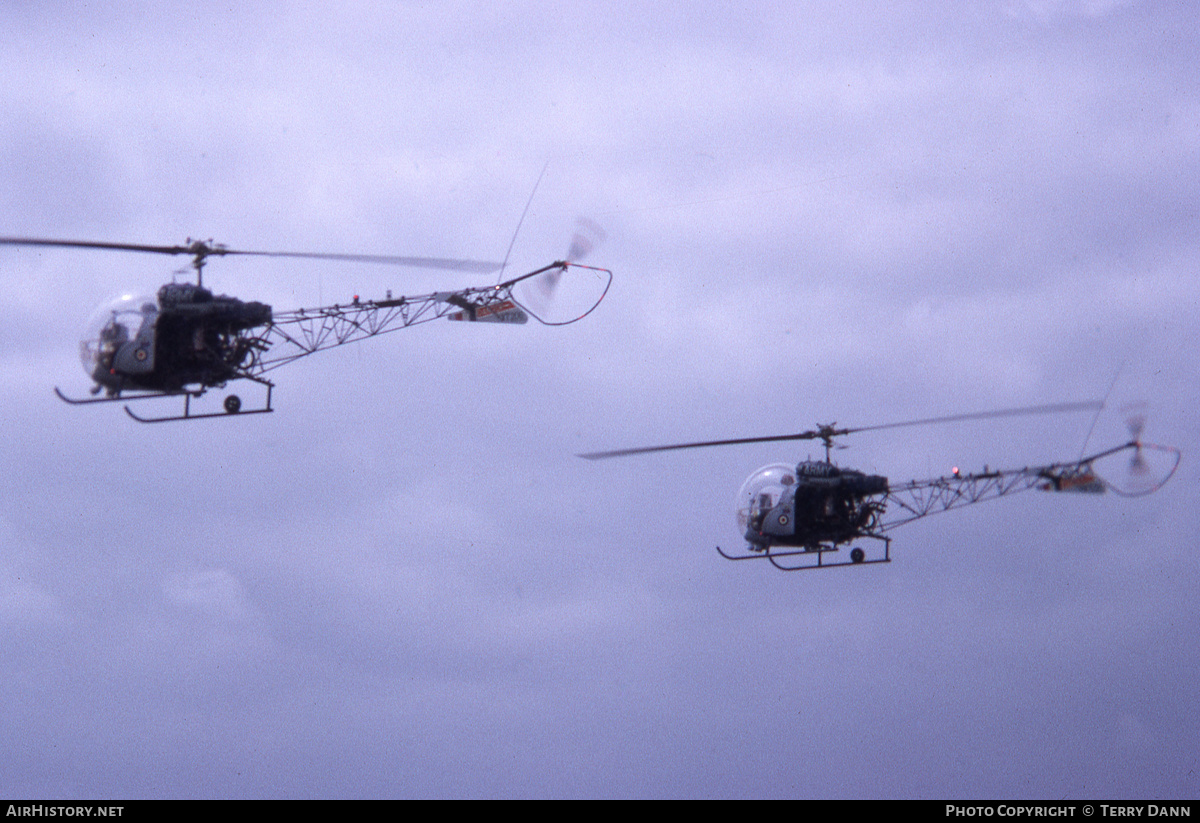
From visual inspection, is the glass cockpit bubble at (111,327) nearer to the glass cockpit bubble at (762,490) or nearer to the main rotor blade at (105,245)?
the main rotor blade at (105,245)

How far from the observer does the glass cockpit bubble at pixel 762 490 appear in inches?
1574

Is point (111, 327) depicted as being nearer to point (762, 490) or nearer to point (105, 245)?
point (105, 245)

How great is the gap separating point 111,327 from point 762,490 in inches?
704

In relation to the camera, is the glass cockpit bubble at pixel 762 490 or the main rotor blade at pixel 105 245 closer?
the main rotor blade at pixel 105 245

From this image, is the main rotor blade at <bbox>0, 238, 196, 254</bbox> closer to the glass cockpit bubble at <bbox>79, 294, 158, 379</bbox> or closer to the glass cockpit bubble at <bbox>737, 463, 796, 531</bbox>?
the glass cockpit bubble at <bbox>79, 294, 158, 379</bbox>

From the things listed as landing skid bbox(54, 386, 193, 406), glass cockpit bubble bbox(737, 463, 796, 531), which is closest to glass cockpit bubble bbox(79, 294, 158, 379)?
landing skid bbox(54, 386, 193, 406)

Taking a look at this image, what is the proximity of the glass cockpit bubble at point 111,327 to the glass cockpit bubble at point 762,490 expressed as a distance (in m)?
17.1

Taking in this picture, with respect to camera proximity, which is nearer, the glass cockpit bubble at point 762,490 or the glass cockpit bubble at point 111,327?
the glass cockpit bubble at point 111,327

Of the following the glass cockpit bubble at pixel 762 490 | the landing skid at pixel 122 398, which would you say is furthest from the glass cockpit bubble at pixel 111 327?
the glass cockpit bubble at pixel 762 490

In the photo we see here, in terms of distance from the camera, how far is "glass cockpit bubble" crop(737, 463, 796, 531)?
131 feet

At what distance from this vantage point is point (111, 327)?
32.7 meters

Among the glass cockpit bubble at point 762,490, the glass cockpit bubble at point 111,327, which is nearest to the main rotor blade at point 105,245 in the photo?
the glass cockpit bubble at point 111,327
